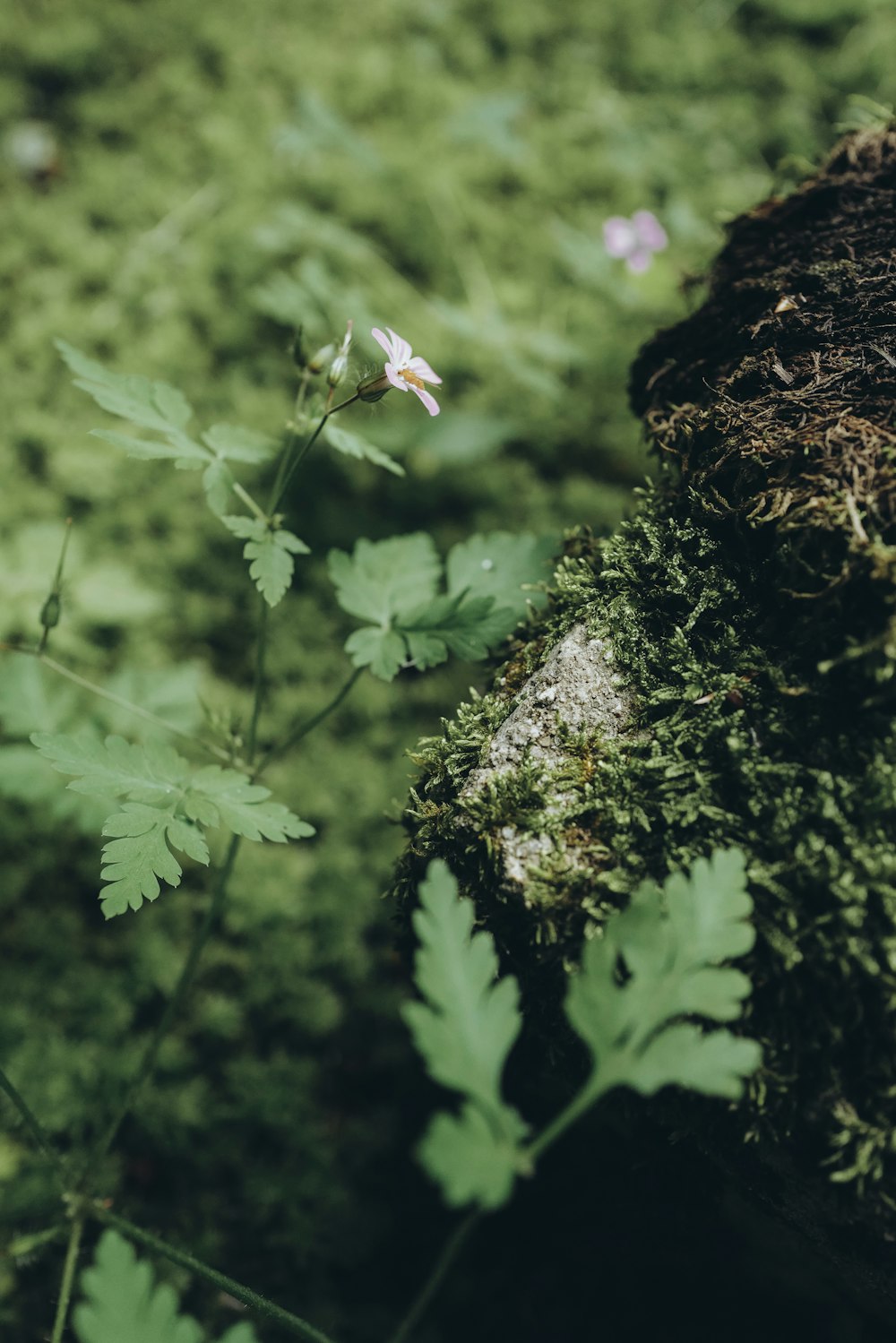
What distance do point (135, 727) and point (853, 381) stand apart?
7.71 ft

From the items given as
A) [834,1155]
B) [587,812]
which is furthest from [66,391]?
[834,1155]

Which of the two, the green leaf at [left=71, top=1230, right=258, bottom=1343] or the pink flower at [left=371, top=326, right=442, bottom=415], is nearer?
the green leaf at [left=71, top=1230, right=258, bottom=1343]

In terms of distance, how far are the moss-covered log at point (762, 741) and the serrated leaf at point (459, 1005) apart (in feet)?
0.91

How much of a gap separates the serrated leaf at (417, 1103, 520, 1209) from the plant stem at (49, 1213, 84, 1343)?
3.78ft

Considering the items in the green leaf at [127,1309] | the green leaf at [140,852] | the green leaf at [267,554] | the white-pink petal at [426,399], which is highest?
the white-pink petal at [426,399]

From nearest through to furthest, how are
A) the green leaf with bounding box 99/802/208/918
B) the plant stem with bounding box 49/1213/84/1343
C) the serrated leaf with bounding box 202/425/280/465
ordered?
the green leaf with bounding box 99/802/208/918, the plant stem with bounding box 49/1213/84/1343, the serrated leaf with bounding box 202/425/280/465

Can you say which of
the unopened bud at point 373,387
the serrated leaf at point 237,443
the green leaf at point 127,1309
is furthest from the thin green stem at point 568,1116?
the serrated leaf at point 237,443

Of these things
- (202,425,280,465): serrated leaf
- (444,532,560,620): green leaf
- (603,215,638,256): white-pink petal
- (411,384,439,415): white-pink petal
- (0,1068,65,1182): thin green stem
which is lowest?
(0,1068,65,1182): thin green stem

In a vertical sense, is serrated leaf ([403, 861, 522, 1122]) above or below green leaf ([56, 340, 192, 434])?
below

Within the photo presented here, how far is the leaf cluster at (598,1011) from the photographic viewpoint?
1171mm

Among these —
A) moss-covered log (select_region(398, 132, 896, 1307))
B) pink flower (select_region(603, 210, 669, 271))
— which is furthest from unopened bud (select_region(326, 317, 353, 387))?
pink flower (select_region(603, 210, 669, 271))

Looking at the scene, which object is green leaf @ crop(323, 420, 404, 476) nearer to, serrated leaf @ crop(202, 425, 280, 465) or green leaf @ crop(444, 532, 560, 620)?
serrated leaf @ crop(202, 425, 280, 465)

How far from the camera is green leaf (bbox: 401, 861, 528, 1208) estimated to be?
1123 mm

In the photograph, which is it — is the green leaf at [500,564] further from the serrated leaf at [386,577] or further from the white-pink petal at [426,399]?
the white-pink petal at [426,399]
